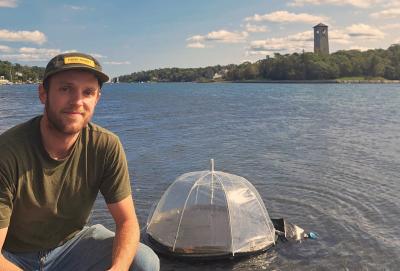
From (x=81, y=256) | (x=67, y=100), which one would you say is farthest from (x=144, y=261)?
(x=67, y=100)

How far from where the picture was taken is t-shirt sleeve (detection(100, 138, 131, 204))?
423 centimetres

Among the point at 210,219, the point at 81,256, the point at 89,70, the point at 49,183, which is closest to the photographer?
the point at 89,70

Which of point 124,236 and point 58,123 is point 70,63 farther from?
point 124,236

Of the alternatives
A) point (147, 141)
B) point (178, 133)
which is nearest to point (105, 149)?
point (147, 141)

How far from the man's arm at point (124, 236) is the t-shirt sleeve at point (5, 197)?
92 cm

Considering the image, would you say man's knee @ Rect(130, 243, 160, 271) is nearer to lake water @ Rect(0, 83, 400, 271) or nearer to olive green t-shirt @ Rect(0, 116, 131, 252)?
olive green t-shirt @ Rect(0, 116, 131, 252)

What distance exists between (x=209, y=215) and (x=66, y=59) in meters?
6.15

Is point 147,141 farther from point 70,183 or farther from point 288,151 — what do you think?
point 70,183

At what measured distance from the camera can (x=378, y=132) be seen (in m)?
31.6

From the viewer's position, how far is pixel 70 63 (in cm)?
373

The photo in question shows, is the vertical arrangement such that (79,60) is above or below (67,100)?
above

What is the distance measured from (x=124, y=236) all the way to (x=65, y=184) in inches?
27.8

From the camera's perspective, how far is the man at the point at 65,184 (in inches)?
150

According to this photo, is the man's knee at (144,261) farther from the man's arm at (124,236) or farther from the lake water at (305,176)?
the lake water at (305,176)
